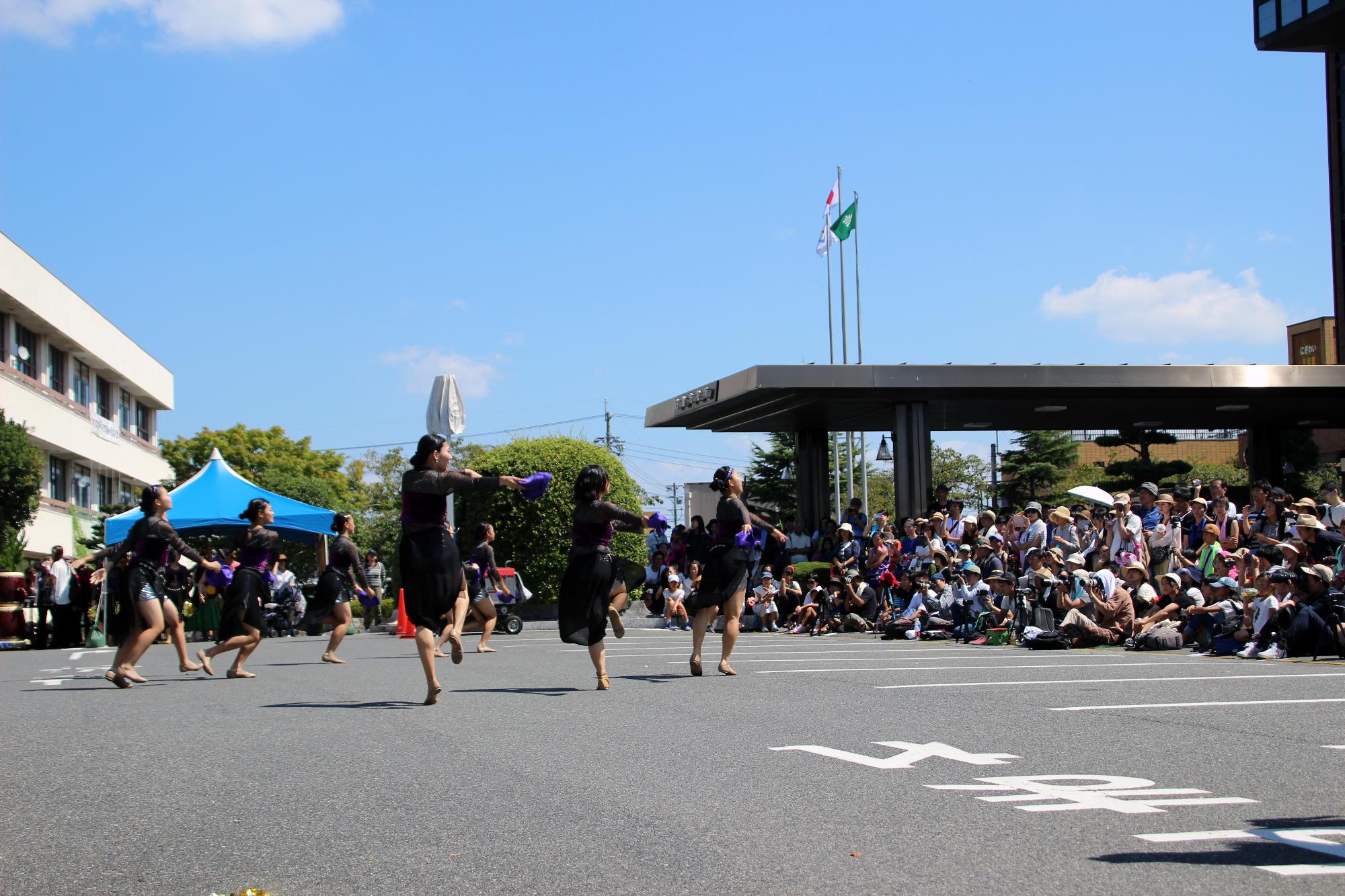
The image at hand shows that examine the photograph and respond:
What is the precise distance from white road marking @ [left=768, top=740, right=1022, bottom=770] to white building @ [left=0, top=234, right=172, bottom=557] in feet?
121

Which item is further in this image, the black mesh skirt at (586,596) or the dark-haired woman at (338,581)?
the dark-haired woman at (338,581)

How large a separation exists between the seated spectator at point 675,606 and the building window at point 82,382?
3749 cm

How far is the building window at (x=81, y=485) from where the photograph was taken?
54503 millimetres

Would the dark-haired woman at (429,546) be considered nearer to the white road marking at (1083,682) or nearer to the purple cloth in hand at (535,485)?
the purple cloth in hand at (535,485)

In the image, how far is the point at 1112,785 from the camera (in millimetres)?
5699

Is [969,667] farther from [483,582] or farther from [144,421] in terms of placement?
[144,421]

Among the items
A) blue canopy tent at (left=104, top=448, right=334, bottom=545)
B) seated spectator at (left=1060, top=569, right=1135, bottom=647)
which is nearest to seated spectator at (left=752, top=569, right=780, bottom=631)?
blue canopy tent at (left=104, top=448, right=334, bottom=545)

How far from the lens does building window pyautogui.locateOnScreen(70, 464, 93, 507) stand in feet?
179

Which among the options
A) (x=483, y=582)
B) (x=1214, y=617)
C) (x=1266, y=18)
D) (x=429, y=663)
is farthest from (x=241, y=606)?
(x=1266, y=18)

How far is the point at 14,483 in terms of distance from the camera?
37.7m

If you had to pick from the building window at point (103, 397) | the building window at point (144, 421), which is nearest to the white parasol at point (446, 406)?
the building window at point (103, 397)

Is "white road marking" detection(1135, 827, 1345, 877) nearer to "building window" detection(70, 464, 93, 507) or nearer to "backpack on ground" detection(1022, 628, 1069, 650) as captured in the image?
"backpack on ground" detection(1022, 628, 1069, 650)

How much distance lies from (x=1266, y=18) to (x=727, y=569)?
38415mm

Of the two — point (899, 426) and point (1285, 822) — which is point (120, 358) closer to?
point (899, 426)
